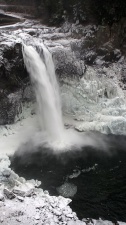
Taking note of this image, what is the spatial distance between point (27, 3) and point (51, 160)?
46.3 feet

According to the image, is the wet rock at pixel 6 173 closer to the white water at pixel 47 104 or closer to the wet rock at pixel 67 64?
the white water at pixel 47 104

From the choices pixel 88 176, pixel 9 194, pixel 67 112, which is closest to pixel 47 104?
pixel 67 112

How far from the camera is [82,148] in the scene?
533 inches

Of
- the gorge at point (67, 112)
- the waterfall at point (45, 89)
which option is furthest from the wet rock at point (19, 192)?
the waterfall at point (45, 89)

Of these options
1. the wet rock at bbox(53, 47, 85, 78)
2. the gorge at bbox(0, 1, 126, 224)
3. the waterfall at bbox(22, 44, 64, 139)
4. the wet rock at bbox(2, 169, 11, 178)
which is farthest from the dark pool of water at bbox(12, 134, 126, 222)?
the wet rock at bbox(53, 47, 85, 78)

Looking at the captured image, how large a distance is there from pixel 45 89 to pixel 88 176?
4.81 m

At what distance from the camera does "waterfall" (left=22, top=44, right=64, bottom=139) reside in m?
14.6

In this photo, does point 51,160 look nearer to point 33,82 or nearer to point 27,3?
point 33,82

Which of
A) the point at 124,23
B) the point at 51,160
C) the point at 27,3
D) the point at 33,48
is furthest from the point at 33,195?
the point at 27,3

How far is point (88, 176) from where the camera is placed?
39.6 ft

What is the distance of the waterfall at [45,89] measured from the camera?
14.6 metres

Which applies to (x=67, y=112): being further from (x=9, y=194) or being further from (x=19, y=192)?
(x=9, y=194)

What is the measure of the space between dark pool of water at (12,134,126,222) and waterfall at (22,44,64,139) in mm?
1886

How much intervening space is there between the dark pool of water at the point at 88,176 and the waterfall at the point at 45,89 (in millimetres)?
1886
